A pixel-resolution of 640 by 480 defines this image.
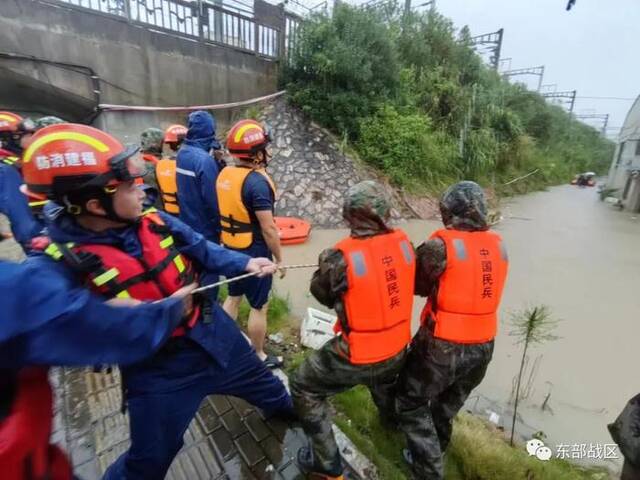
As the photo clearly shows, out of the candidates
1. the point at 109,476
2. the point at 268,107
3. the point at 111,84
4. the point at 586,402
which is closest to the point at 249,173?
the point at 109,476

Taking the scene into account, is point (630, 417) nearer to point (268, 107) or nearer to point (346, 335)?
point (346, 335)

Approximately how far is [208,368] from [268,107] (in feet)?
27.4

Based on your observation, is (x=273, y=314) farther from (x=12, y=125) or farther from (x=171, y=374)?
(x=12, y=125)

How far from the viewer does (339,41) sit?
8.30 meters

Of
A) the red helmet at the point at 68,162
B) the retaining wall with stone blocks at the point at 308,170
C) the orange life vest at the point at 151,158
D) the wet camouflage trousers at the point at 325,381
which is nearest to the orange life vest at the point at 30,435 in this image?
the red helmet at the point at 68,162

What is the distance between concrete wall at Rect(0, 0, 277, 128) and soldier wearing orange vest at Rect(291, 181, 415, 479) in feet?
24.0

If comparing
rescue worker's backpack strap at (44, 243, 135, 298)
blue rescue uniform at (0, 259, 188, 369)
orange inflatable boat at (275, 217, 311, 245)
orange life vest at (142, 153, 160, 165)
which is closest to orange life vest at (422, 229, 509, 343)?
blue rescue uniform at (0, 259, 188, 369)

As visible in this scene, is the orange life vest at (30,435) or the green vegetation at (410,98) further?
the green vegetation at (410,98)

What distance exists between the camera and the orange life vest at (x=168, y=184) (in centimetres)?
355

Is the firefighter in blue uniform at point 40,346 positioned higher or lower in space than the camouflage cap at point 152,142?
lower

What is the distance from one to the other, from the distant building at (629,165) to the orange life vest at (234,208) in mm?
14768

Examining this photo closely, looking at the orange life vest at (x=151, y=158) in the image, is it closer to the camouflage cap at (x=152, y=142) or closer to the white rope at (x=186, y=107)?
the camouflage cap at (x=152, y=142)

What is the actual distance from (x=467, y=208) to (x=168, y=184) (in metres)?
2.94

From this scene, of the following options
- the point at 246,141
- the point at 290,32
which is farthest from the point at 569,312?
the point at 290,32
